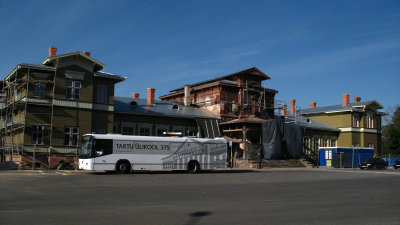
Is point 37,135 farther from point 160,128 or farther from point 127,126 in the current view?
point 160,128

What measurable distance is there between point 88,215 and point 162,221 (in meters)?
2.03

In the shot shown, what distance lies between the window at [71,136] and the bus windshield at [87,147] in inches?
234

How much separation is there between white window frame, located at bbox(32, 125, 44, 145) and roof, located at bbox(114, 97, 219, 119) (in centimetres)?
756

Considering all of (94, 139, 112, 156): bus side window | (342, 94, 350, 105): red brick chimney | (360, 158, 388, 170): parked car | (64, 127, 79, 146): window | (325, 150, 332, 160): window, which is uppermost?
(342, 94, 350, 105): red brick chimney

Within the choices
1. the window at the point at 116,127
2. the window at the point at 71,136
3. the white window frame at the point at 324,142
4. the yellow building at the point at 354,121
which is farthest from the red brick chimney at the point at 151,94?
the white window frame at the point at 324,142

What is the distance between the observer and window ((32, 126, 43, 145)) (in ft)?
100

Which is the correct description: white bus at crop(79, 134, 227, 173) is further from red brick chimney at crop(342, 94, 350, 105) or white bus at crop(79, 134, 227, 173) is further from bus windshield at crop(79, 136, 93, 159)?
red brick chimney at crop(342, 94, 350, 105)

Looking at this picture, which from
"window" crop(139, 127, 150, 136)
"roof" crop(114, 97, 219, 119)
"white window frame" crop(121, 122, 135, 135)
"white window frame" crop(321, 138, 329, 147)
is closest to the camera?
"white window frame" crop(121, 122, 135, 135)

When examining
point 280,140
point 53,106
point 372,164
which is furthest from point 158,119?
point 372,164

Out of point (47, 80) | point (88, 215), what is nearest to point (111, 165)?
point (47, 80)

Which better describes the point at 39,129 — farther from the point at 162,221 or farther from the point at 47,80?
the point at 162,221

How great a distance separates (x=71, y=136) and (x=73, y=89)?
12.9 ft

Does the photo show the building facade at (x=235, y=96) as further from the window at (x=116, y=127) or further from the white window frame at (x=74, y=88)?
the white window frame at (x=74, y=88)

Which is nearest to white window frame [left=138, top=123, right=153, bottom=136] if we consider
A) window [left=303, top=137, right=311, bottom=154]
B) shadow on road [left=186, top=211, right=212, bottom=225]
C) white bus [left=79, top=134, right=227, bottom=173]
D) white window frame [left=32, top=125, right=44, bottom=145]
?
white window frame [left=32, top=125, right=44, bottom=145]
